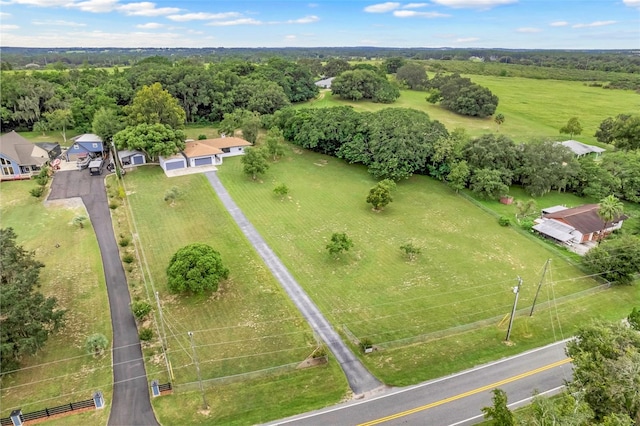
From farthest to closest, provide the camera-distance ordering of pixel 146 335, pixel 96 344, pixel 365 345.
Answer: pixel 146 335 → pixel 365 345 → pixel 96 344

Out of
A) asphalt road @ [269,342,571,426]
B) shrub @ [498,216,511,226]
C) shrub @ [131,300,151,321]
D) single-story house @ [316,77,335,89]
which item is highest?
single-story house @ [316,77,335,89]

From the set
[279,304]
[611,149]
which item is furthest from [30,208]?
[611,149]

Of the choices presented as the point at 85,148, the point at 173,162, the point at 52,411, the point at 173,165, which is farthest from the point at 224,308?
the point at 85,148

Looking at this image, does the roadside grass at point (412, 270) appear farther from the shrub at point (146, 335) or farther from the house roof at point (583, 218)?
Answer: the shrub at point (146, 335)

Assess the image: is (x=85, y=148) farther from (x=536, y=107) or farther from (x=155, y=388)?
(x=536, y=107)

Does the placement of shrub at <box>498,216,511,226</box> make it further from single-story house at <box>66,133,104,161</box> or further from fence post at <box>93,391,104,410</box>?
single-story house at <box>66,133,104,161</box>

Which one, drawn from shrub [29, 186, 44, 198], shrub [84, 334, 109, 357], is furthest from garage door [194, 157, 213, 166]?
shrub [84, 334, 109, 357]
